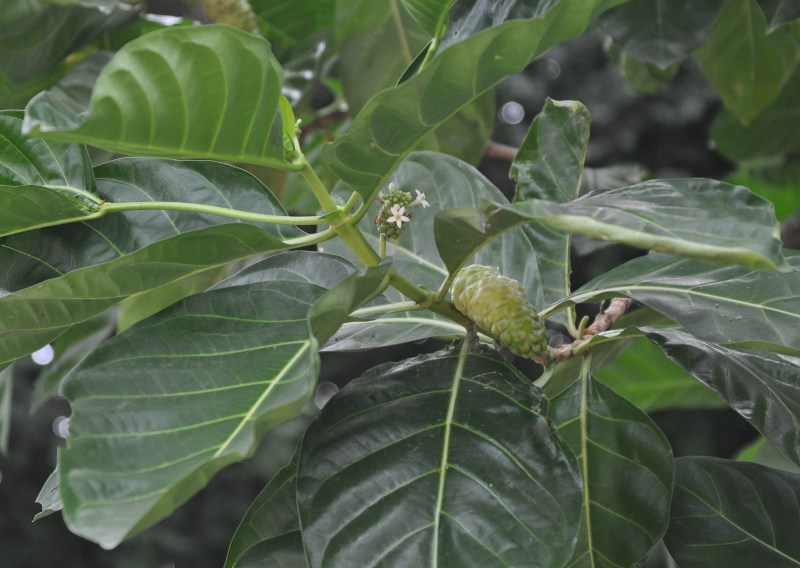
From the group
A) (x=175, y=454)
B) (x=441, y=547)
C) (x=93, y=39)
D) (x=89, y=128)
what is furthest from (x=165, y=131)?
(x=93, y=39)

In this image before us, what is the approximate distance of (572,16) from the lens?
0.52 m

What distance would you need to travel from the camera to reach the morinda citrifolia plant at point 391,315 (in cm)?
50

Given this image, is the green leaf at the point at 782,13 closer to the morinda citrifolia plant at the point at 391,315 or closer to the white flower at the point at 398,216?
the morinda citrifolia plant at the point at 391,315

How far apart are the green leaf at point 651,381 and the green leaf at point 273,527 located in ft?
3.35

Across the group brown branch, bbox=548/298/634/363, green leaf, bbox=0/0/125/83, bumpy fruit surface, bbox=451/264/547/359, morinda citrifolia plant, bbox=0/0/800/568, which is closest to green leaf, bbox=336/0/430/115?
green leaf, bbox=0/0/125/83

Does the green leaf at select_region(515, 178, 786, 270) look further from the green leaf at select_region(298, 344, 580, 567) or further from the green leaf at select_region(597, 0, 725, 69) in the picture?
the green leaf at select_region(597, 0, 725, 69)

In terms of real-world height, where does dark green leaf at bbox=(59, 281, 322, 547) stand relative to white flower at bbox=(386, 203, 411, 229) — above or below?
above

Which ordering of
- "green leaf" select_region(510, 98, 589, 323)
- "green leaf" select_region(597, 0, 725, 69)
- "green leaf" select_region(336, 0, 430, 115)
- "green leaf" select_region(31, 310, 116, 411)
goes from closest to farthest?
"green leaf" select_region(510, 98, 589, 323)
"green leaf" select_region(597, 0, 725, 69)
"green leaf" select_region(336, 0, 430, 115)
"green leaf" select_region(31, 310, 116, 411)

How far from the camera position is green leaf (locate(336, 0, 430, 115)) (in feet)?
4.12

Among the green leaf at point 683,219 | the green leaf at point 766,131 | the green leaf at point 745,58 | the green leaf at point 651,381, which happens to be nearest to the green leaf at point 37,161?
the green leaf at point 683,219

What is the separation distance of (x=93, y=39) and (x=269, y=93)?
0.89 meters

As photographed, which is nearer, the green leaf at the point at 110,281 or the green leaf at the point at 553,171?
the green leaf at the point at 110,281

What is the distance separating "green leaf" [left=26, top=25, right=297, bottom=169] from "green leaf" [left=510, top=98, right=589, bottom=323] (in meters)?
0.38

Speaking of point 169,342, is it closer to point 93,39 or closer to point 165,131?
point 165,131
